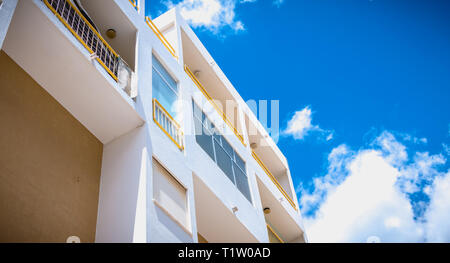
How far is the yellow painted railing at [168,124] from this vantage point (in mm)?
11312

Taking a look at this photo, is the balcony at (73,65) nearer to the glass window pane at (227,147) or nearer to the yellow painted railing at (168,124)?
the yellow painted railing at (168,124)

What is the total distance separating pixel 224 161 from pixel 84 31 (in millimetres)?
6602

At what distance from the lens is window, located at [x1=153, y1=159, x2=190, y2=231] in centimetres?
950

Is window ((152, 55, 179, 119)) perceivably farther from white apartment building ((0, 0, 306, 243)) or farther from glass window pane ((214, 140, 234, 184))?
glass window pane ((214, 140, 234, 184))

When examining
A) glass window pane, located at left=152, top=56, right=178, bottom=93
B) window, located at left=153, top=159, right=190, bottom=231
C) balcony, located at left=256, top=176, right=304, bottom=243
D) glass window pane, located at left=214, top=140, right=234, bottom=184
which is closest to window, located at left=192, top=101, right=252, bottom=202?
glass window pane, located at left=214, top=140, right=234, bottom=184

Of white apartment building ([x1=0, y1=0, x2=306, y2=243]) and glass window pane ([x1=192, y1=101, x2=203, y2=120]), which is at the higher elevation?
glass window pane ([x1=192, y1=101, x2=203, y2=120])

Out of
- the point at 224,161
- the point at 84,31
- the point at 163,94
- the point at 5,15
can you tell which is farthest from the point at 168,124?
the point at 5,15

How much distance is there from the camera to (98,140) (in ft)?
33.9

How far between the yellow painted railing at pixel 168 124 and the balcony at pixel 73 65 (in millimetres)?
928

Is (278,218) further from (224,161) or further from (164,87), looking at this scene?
(164,87)

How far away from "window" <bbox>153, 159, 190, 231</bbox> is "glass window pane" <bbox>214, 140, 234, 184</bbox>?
4.20 meters

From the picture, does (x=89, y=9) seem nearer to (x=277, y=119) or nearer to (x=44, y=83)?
(x=44, y=83)

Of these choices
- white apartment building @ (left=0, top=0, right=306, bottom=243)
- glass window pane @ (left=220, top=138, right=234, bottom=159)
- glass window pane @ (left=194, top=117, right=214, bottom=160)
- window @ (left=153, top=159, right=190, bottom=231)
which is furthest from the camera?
glass window pane @ (left=220, top=138, right=234, bottom=159)
